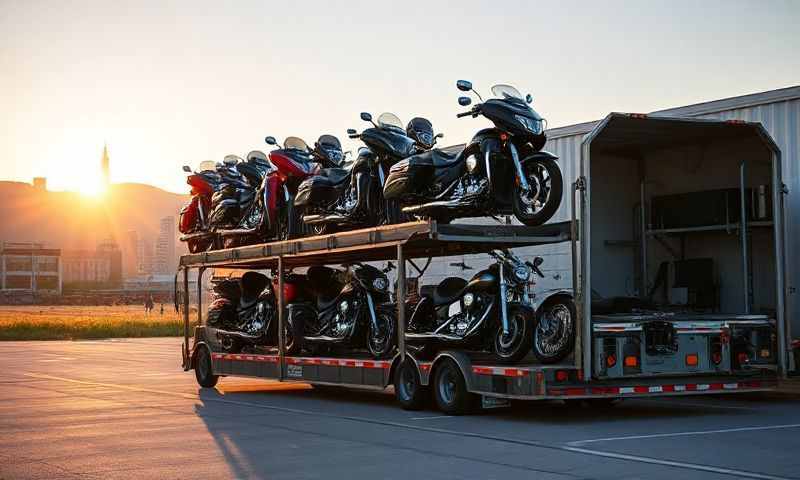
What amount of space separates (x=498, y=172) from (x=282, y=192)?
20.4ft

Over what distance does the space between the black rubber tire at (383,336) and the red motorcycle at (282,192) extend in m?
2.94

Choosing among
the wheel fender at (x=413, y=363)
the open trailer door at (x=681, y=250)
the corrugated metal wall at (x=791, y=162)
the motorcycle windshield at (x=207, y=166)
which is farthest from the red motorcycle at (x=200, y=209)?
the corrugated metal wall at (x=791, y=162)

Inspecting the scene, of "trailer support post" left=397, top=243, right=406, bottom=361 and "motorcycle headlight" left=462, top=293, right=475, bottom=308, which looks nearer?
"motorcycle headlight" left=462, top=293, right=475, bottom=308

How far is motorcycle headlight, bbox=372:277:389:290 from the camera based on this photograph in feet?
56.6

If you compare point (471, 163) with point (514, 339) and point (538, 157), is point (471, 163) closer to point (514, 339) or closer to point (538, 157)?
point (538, 157)

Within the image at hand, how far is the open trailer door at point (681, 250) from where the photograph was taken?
13.2 meters

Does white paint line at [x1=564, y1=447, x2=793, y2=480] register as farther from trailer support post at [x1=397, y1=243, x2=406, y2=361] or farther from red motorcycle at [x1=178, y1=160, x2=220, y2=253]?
red motorcycle at [x1=178, y1=160, x2=220, y2=253]

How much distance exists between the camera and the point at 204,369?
2050cm

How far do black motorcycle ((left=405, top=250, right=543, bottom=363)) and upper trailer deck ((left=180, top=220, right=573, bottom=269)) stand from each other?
39 cm

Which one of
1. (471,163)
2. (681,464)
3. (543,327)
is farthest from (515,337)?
(681,464)

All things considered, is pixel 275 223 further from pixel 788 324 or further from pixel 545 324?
pixel 788 324

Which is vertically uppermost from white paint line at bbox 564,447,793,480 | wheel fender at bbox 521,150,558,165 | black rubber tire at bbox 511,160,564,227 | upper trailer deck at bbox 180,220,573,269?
wheel fender at bbox 521,150,558,165

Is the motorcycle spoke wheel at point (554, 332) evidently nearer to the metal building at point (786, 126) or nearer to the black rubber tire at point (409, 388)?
the black rubber tire at point (409, 388)

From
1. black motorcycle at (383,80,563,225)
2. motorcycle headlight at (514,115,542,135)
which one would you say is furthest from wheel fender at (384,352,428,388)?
motorcycle headlight at (514,115,542,135)
